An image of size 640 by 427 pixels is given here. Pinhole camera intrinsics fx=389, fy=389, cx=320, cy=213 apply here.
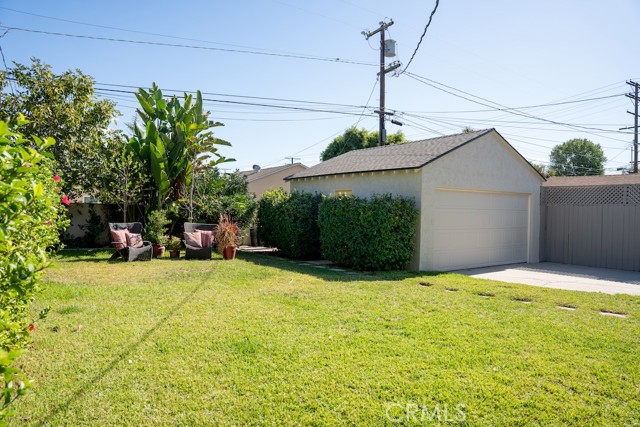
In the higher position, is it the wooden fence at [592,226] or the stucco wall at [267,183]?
the stucco wall at [267,183]

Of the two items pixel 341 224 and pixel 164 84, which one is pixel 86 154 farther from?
pixel 341 224

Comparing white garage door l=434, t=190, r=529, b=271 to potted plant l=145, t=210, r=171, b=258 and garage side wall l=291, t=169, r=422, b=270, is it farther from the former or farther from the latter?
potted plant l=145, t=210, r=171, b=258

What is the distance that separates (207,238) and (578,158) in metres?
56.2

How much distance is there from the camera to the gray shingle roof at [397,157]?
36.3 ft

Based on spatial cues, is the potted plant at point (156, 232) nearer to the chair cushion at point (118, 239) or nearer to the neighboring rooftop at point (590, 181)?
the chair cushion at point (118, 239)

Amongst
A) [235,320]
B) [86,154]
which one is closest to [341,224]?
[235,320]

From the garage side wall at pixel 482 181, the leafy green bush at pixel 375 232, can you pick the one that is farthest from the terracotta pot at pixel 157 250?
the garage side wall at pixel 482 181

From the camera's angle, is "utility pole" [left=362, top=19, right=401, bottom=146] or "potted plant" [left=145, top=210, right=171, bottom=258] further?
"utility pole" [left=362, top=19, right=401, bottom=146]

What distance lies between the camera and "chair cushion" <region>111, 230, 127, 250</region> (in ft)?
35.0

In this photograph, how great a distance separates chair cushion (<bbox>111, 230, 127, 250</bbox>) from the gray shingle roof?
6713 millimetres

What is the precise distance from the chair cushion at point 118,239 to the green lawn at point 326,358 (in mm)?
3306

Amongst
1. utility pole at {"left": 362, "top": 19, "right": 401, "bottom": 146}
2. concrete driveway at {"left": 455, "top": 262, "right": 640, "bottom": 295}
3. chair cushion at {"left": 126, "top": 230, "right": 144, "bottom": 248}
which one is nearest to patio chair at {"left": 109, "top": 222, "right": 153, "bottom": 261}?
chair cushion at {"left": 126, "top": 230, "right": 144, "bottom": 248}

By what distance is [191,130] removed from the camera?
520 inches

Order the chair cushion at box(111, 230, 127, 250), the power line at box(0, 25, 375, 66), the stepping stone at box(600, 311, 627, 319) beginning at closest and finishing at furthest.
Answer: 1. the stepping stone at box(600, 311, 627, 319)
2. the chair cushion at box(111, 230, 127, 250)
3. the power line at box(0, 25, 375, 66)
